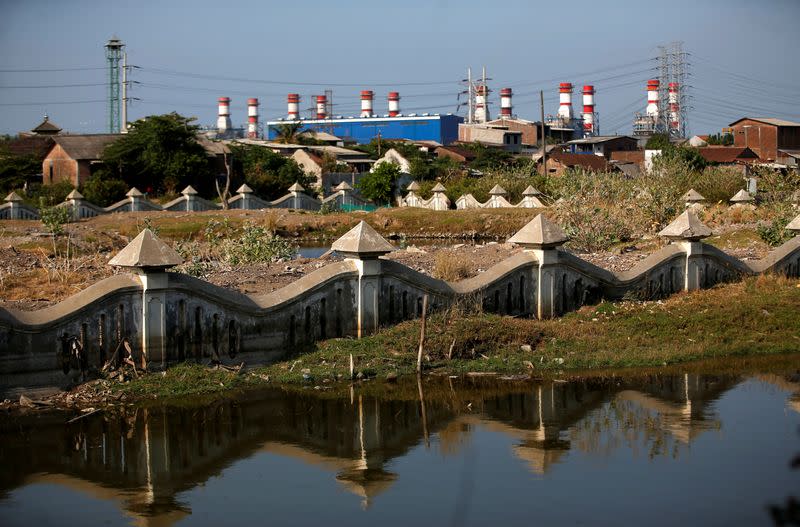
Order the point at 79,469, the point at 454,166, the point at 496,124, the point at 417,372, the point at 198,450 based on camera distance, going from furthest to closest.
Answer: the point at 496,124 < the point at 454,166 < the point at 417,372 < the point at 198,450 < the point at 79,469

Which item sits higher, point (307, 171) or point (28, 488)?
→ point (307, 171)

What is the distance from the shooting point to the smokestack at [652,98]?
387 ft

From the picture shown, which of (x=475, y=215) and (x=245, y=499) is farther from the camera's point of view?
(x=475, y=215)

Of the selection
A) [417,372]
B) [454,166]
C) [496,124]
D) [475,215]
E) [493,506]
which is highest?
[496,124]

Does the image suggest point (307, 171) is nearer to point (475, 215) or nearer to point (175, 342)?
point (475, 215)

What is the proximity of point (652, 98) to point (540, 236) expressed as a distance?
4217 inches

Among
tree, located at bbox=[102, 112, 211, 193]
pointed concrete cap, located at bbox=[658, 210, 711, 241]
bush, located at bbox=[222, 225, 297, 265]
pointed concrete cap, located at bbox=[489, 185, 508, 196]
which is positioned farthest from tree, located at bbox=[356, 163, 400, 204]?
pointed concrete cap, located at bbox=[658, 210, 711, 241]

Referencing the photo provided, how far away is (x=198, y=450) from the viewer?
1185 centimetres

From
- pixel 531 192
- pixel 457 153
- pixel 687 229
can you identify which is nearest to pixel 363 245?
pixel 687 229

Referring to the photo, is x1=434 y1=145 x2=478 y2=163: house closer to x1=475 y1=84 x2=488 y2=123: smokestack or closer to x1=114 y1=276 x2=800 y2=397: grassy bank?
x1=475 y1=84 x2=488 y2=123: smokestack

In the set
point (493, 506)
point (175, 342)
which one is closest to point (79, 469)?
point (175, 342)

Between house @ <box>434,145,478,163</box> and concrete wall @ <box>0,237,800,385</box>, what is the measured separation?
55.1 metres

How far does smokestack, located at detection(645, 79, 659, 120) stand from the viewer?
118 meters

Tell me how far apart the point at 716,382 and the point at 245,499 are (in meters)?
7.90
